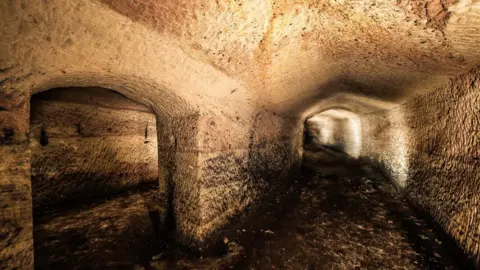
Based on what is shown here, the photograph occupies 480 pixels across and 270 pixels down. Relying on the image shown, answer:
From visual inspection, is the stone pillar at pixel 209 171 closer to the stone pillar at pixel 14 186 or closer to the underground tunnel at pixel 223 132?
the underground tunnel at pixel 223 132

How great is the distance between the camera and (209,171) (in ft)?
8.27

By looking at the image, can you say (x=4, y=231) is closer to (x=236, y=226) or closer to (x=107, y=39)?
(x=107, y=39)

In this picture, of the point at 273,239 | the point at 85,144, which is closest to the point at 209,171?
the point at 273,239

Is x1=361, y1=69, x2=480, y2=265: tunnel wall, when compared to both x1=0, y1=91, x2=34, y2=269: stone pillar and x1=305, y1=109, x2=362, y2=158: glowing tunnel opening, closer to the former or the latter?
x1=0, y1=91, x2=34, y2=269: stone pillar

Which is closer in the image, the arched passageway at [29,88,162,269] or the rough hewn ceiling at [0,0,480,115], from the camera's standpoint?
the rough hewn ceiling at [0,0,480,115]

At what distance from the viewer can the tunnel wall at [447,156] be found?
2.23 metres

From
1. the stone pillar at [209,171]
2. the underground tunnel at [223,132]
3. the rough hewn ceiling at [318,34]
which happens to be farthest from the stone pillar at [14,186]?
the stone pillar at [209,171]

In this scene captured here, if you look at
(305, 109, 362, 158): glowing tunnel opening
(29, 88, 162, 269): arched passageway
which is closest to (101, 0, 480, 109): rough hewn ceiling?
(29, 88, 162, 269): arched passageway

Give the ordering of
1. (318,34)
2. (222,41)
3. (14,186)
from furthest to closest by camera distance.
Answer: (318,34), (222,41), (14,186)

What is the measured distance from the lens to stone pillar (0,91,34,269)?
3.88ft

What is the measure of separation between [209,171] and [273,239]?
1339mm

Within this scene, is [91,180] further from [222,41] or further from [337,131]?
[337,131]

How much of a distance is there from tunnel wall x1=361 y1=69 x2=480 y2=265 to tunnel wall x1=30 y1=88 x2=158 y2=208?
523cm

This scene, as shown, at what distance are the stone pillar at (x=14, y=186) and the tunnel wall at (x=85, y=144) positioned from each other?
2.70m
